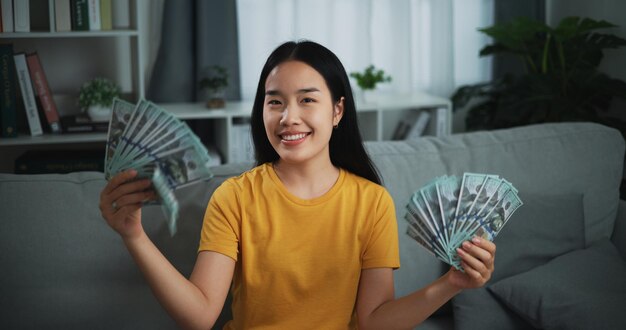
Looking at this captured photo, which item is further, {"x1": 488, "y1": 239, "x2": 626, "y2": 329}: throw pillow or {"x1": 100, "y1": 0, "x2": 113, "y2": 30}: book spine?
{"x1": 100, "y1": 0, "x2": 113, "y2": 30}: book spine

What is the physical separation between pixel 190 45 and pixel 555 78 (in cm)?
180

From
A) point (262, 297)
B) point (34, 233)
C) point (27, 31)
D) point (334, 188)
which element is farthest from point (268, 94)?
point (27, 31)

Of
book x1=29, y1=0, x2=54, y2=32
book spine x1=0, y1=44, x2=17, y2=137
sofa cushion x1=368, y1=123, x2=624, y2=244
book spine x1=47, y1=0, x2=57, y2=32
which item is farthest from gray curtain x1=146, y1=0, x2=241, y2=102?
sofa cushion x1=368, y1=123, x2=624, y2=244

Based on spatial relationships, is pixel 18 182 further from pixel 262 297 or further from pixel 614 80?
pixel 614 80

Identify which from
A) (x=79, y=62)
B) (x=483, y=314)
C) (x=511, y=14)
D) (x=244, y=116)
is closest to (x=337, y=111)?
(x=483, y=314)

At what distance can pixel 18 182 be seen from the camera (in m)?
1.93

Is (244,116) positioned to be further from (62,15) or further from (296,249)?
(296,249)

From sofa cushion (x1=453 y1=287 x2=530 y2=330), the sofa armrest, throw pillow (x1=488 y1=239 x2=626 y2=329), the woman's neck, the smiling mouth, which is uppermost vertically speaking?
the smiling mouth

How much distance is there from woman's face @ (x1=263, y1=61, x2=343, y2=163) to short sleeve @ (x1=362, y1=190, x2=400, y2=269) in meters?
0.21

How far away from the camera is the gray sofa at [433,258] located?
6.19ft

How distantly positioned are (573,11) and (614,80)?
0.75 metres

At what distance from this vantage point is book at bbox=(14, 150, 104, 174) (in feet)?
11.2

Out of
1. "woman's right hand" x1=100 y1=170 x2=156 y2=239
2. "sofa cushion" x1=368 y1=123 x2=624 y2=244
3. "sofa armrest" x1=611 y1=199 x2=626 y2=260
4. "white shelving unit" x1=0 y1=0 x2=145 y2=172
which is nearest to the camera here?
"woman's right hand" x1=100 y1=170 x2=156 y2=239

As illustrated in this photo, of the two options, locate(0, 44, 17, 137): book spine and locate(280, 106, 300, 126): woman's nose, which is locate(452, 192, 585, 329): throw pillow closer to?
locate(280, 106, 300, 126): woman's nose
